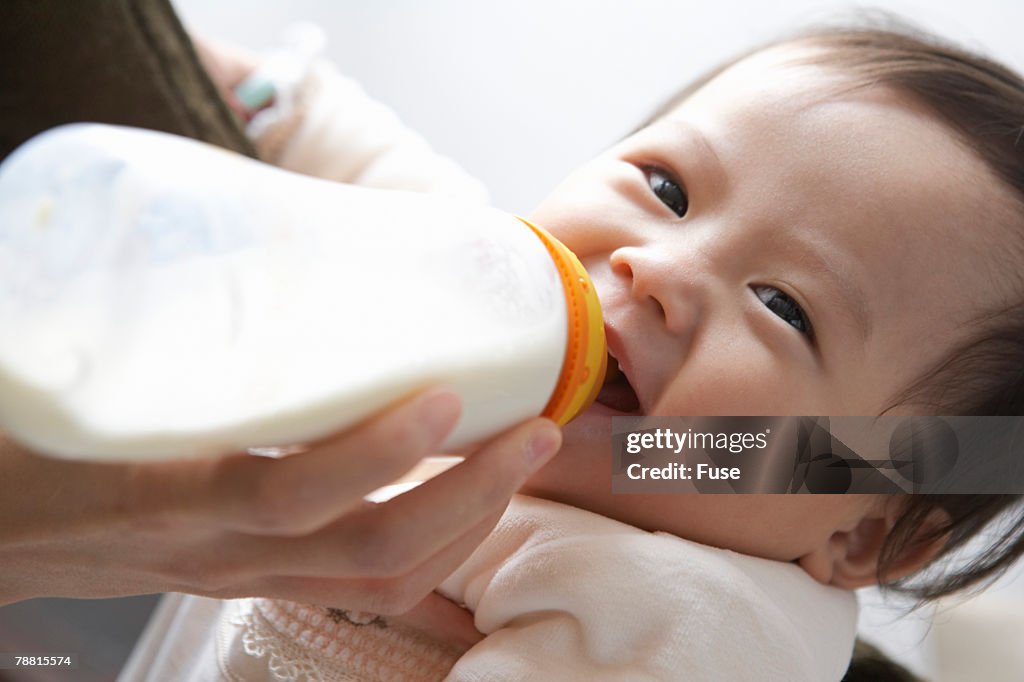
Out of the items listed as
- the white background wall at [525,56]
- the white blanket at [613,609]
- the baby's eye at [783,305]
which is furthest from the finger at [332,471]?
the white background wall at [525,56]

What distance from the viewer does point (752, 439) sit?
2.61ft

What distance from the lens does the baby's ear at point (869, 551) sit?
0.88 meters

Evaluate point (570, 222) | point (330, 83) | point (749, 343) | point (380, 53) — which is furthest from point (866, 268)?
point (380, 53)

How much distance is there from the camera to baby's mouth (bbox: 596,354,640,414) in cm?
80

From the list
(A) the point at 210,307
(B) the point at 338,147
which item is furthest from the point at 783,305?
(B) the point at 338,147

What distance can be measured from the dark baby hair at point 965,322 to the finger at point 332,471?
50 centimetres

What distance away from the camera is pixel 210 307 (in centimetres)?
47

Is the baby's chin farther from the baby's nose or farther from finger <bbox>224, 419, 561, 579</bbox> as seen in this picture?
finger <bbox>224, 419, 561, 579</bbox>

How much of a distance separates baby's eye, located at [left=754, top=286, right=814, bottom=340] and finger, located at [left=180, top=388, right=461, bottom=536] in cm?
40

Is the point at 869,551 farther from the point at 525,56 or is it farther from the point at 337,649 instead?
the point at 525,56

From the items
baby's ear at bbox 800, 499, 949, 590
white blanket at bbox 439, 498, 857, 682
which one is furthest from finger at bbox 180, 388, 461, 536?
baby's ear at bbox 800, 499, 949, 590

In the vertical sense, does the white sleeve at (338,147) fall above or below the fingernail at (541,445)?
below

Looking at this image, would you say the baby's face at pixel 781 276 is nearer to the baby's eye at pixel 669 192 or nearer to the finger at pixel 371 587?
the baby's eye at pixel 669 192

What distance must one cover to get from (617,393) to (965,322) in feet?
0.99
